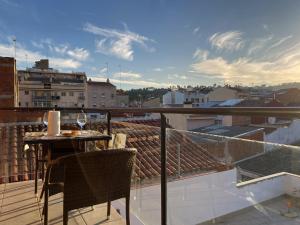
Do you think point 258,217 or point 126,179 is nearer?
point 258,217

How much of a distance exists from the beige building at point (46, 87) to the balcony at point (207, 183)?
34839 millimetres

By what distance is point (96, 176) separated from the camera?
74.8 inches

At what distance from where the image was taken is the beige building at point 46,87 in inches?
1474

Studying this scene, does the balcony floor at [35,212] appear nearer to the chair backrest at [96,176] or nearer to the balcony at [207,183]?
the balcony at [207,183]

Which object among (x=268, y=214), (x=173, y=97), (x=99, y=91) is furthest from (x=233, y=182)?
(x=99, y=91)

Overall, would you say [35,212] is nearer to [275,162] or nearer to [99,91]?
[275,162]

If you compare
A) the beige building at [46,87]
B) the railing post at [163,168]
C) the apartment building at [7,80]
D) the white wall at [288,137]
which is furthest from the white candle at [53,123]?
the beige building at [46,87]

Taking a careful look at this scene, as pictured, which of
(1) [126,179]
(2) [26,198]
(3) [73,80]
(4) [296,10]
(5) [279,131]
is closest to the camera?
(1) [126,179]

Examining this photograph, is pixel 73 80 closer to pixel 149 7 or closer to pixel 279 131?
pixel 149 7

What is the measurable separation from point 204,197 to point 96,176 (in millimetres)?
1045

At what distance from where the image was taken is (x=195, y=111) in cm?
165

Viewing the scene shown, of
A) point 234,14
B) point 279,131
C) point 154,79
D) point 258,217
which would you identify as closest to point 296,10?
point 234,14

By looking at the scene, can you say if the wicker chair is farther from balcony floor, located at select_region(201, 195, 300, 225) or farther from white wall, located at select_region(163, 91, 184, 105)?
white wall, located at select_region(163, 91, 184, 105)

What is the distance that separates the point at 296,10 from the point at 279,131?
36.7 ft
